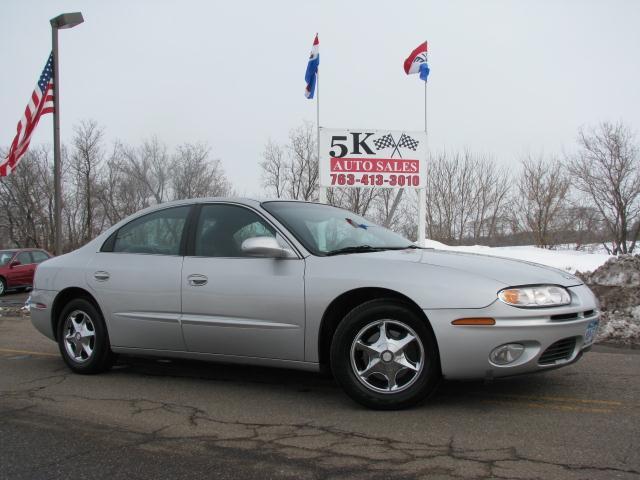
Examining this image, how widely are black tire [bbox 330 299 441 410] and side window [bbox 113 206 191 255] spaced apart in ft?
5.59

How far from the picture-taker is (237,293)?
4.35 metres

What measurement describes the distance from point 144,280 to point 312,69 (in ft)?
47.3

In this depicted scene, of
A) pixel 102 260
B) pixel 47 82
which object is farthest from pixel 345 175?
pixel 102 260

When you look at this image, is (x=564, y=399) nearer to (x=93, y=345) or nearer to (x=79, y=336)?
(x=93, y=345)

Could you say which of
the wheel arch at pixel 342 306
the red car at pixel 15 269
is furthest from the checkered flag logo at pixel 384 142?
the wheel arch at pixel 342 306

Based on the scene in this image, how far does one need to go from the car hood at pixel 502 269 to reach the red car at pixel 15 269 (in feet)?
58.3

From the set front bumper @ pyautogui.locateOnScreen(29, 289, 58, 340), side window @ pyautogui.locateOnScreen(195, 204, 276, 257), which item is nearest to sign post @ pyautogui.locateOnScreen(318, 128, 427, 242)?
front bumper @ pyautogui.locateOnScreen(29, 289, 58, 340)

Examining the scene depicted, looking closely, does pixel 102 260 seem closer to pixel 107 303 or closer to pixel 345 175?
pixel 107 303

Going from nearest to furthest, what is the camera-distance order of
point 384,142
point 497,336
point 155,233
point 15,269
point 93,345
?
point 497,336 < point 155,233 < point 93,345 < point 384,142 < point 15,269

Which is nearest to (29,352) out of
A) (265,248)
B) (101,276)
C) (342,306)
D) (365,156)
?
(101,276)

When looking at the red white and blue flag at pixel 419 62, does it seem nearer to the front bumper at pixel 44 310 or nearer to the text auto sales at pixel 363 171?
the text auto sales at pixel 363 171

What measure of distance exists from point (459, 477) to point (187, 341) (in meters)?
2.51

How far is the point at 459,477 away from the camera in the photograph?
279 cm

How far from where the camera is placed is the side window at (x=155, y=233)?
4.96 metres
